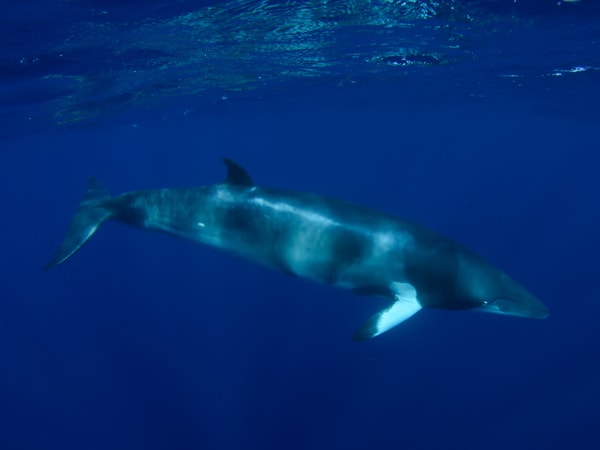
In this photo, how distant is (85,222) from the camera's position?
36.4ft

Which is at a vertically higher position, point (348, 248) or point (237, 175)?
A: point (237, 175)

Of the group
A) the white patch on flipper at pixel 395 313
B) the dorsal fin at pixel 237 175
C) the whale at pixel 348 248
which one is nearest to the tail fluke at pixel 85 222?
the whale at pixel 348 248

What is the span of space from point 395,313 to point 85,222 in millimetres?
7452

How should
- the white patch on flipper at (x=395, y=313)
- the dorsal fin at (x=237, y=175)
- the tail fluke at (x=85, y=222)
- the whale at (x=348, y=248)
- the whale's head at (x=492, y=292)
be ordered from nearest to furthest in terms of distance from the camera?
the white patch on flipper at (x=395, y=313)
the whale's head at (x=492, y=292)
the whale at (x=348, y=248)
the dorsal fin at (x=237, y=175)
the tail fluke at (x=85, y=222)

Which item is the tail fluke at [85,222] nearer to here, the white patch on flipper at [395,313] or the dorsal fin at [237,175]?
the dorsal fin at [237,175]

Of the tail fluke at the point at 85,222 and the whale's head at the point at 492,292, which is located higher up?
the tail fluke at the point at 85,222

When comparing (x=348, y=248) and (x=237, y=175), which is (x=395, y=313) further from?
(x=237, y=175)

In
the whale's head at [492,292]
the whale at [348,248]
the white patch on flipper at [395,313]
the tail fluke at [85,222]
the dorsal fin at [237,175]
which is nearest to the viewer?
the white patch on flipper at [395,313]

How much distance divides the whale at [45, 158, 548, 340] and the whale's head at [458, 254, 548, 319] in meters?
0.02

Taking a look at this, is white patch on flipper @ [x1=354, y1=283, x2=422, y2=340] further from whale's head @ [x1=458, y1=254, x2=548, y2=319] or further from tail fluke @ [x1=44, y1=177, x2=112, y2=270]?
tail fluke @ [x1=44, y1=177, x2=112, y2=270]

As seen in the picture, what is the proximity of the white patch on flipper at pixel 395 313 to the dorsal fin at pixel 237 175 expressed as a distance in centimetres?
366

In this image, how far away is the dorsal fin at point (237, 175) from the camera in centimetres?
971

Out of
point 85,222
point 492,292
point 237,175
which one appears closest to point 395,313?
point 492,292

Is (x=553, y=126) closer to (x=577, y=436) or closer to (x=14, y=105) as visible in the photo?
(x=577, y=436)
